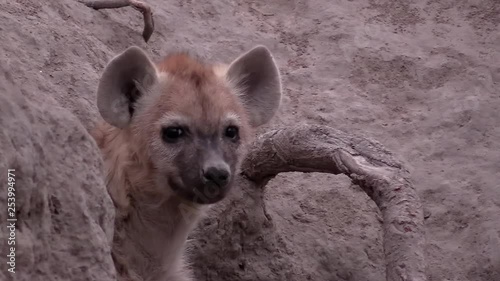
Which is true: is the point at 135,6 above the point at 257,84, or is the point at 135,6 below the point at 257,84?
below

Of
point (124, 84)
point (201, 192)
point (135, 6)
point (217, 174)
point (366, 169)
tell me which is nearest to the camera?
point (217, 174)

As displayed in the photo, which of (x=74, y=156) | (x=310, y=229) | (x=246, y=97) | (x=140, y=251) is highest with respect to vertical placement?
(x=74, y=156)

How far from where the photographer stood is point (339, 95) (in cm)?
450

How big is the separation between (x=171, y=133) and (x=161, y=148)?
59 mm

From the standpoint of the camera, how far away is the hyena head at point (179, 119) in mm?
3057

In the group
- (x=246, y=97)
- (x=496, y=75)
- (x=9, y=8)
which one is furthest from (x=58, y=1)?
(x=496, y=75)

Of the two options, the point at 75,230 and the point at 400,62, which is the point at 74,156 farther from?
the point at 400,62

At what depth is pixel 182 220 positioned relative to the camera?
3285 mm

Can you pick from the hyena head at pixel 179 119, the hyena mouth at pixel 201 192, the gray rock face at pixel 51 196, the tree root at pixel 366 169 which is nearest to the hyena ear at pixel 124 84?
the hyena head at pixel 179 119

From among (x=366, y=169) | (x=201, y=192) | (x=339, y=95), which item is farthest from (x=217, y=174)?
(x=339, y=95)

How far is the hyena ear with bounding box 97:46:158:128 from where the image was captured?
10.1 feet

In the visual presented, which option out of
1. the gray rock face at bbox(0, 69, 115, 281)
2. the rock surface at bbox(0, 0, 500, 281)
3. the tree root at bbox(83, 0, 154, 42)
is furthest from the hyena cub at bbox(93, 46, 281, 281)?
the tree root at bbox(83, 0, 154, 42)

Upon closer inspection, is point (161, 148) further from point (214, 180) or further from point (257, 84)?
point (257, 84)

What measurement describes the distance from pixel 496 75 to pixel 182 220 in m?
2.02
